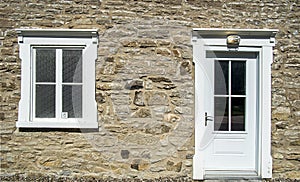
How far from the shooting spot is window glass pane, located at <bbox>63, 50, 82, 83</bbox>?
26.0 ft

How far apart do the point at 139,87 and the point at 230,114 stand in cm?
172

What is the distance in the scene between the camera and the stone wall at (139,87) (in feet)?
25.8

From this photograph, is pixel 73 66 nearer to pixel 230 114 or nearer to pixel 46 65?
pixel 46 65

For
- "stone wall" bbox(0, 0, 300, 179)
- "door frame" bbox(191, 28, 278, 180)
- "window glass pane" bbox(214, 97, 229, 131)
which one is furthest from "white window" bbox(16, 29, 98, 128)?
"window glass pane" bbox(214, 97, 229, 131)

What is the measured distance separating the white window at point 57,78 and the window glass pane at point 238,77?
2496 millimetres

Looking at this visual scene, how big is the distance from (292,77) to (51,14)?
4.42 metres

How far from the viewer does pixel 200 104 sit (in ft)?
26.0

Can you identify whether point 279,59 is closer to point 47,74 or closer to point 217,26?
point 217,26

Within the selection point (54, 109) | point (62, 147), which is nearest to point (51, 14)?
point (54, 109)

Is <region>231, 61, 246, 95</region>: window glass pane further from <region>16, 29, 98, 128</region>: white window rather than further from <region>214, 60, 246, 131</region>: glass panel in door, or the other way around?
<region>16, 29, 98, 128</region>: white window

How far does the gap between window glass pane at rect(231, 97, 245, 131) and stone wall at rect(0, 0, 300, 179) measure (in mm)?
561

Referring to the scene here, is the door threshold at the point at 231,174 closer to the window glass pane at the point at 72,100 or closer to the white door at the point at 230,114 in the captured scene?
the white door at the point at 230,114

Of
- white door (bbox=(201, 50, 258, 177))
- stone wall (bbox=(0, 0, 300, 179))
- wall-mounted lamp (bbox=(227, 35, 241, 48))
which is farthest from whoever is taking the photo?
white door (bbox=(201, 50, 258, 177))

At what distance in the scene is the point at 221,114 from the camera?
805cm
